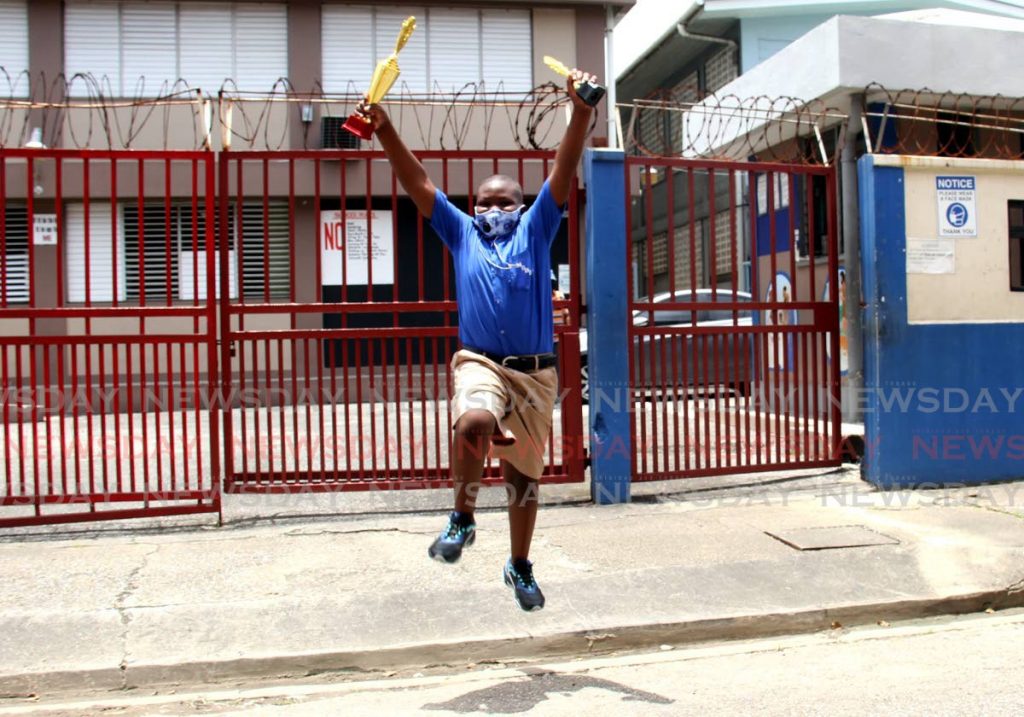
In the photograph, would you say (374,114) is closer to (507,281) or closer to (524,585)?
(507,281)

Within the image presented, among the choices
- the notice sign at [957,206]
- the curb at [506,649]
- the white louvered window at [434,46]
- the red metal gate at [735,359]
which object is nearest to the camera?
the curb at [506,649]

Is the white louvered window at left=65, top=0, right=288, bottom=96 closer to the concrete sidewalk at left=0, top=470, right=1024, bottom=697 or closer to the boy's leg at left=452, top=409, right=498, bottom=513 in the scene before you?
the concrete sidewalk at left=0, top=470, right=1024, bottom=697

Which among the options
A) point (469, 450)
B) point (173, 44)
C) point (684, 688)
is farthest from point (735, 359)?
point (173, 44)

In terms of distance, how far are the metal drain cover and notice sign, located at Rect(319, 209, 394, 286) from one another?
3466 mm

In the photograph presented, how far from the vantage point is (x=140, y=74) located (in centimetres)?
1559

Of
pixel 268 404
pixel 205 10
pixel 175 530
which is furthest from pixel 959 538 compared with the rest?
pixel 205 10

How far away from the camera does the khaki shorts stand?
4.01 m

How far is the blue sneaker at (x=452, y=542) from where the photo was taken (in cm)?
397

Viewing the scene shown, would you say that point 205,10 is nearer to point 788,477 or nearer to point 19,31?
point 19,31

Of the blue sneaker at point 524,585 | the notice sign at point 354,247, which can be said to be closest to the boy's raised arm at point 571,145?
the blue sneaker at point 524,585

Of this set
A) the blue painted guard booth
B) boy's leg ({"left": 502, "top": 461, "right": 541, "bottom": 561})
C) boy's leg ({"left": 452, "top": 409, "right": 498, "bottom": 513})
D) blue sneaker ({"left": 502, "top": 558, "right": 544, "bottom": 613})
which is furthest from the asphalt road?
the blue painted guard booth

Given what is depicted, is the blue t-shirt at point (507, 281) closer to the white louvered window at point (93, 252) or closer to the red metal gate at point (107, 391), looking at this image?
the red metal gate at point (107, 391)

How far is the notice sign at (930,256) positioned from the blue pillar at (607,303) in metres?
2.39

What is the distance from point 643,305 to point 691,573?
232 cm
